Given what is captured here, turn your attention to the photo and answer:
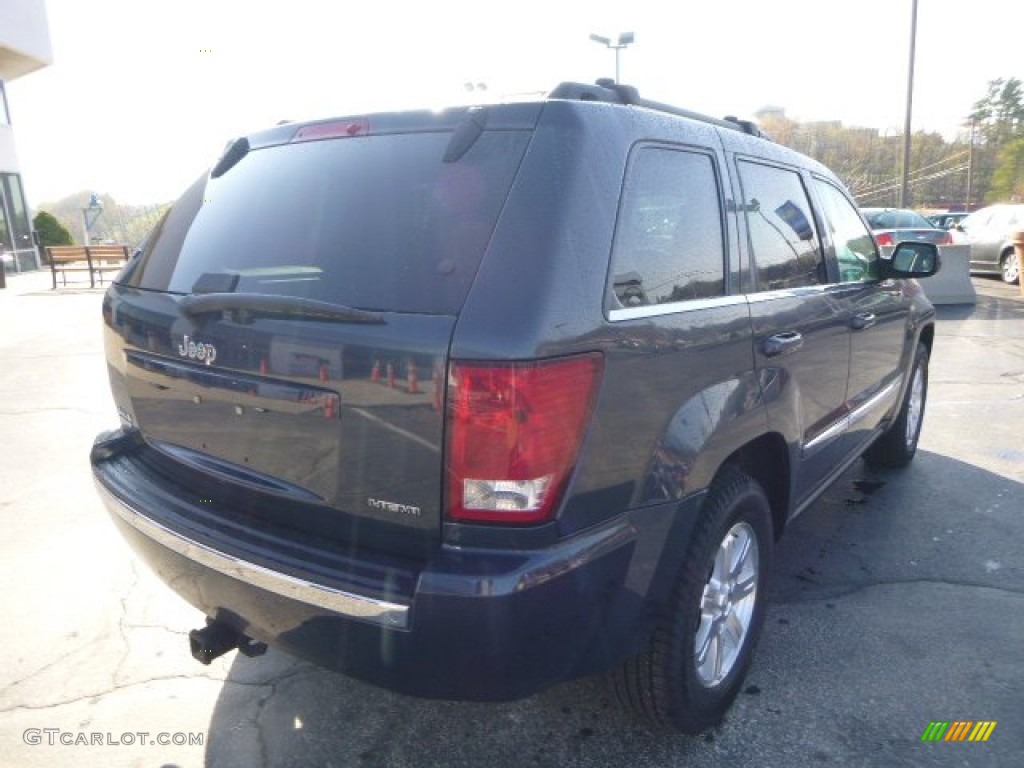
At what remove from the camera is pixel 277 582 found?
6.37 feet

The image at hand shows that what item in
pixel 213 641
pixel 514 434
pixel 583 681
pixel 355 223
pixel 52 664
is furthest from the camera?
pixel 52 664

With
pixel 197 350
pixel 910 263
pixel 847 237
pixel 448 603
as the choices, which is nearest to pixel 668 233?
pixel 448 603

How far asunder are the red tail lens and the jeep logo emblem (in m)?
0.75

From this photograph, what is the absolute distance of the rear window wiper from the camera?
1866 mm

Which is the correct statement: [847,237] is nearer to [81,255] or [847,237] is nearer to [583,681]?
[583,681]

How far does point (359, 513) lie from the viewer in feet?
6.28

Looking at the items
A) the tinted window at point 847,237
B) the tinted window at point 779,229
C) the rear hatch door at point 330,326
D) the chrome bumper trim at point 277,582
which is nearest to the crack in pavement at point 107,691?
the chrome bumper trim at point 277,582

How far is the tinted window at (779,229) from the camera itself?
8.91ft

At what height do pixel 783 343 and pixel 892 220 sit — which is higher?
pixel 783 343

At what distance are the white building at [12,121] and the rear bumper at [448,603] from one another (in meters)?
25.1

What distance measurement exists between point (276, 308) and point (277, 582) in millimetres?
707

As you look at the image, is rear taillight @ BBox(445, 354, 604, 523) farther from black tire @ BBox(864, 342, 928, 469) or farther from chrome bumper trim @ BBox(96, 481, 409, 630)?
black tire @ BBox(864, 342, 928, 469)

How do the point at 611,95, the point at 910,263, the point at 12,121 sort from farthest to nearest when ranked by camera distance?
the point at 12,121, the point at 910,263, the point at 611,95

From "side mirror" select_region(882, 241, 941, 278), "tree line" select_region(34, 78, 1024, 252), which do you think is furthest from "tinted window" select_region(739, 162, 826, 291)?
"tree line" select_region(34, 78, 1024, 252)
